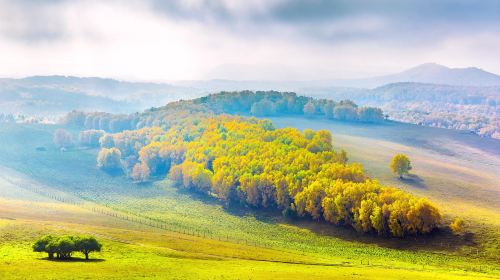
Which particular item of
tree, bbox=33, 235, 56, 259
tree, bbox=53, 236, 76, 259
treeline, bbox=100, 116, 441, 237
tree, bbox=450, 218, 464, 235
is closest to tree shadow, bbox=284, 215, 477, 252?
tree, bbox=450, 218, 464, 235

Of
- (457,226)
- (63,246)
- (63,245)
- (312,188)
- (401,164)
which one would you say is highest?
(401,164)

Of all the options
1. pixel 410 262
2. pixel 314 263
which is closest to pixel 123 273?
pixel 314 263

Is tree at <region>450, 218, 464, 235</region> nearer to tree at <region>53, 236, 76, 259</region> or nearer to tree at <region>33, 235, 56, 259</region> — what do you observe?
tree at <region>53, 236, 76, 259</region>

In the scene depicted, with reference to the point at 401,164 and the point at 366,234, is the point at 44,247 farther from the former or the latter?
the point at 401,164

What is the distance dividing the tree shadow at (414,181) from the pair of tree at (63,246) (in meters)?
123

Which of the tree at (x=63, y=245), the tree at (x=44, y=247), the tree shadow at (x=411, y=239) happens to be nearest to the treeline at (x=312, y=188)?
the tree shadow at (x=411, y=239)

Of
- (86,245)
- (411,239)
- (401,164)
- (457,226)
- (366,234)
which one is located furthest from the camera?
(401,164)

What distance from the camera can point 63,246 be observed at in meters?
74.4

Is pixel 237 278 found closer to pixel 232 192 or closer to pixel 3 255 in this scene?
pixel 3 255

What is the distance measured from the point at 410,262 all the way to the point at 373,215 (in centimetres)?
2579

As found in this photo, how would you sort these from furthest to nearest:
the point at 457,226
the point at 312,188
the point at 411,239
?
1. the point at 312,188
2. the point at 411,239
3. the point at 457,226

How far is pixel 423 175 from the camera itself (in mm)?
179750

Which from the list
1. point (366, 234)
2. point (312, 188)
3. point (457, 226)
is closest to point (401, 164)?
point (312, 188)

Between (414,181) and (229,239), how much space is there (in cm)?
8174
